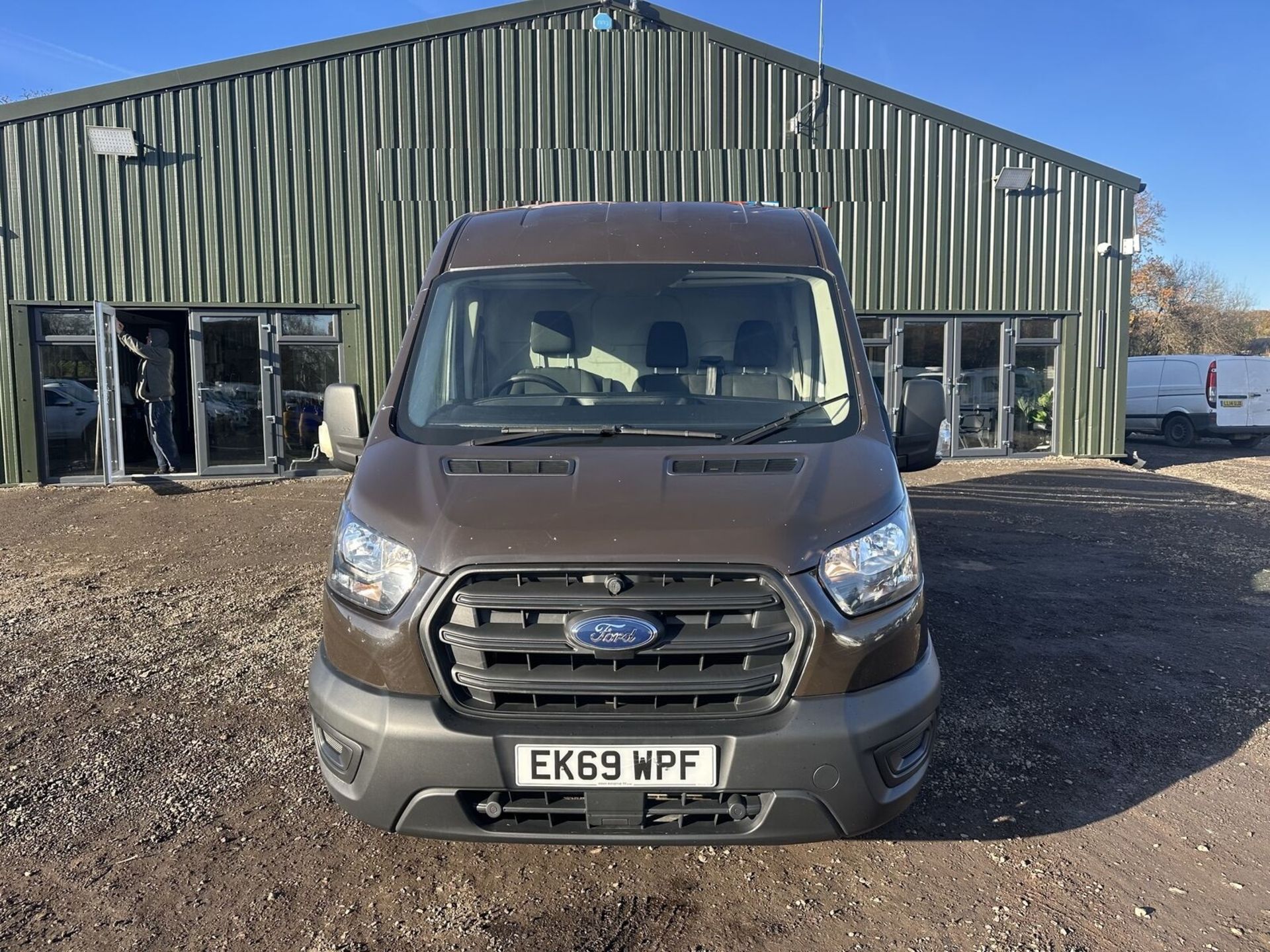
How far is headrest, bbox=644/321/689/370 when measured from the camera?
3.49 m

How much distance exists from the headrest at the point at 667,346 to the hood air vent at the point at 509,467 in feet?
3.14

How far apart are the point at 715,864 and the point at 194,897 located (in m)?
1.69

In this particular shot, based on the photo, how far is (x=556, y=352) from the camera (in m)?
3.55

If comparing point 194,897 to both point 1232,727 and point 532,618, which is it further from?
point 1232,727

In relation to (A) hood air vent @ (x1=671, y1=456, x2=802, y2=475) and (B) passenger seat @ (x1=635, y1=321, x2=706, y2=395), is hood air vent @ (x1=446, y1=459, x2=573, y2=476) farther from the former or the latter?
(B) passenger seat @ (x1=635, y1=321, x2=706, y2=395)

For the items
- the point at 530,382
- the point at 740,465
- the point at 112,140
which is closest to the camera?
the point at 740,465

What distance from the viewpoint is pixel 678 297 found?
3572 mm

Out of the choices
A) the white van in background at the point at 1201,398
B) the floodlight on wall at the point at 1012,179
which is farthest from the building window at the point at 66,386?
the white van in background at the point at 1201,398

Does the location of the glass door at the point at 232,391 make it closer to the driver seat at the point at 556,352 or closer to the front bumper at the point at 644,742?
the driver seat at the point at 556,352

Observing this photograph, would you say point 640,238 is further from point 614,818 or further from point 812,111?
point 812,111

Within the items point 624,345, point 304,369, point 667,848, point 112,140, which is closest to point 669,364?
point 624,345

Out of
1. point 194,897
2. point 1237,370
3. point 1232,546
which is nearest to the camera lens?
point 194,897

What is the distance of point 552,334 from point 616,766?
1947 mm

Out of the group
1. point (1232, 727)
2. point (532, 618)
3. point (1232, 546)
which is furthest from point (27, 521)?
point (1232, 546)
